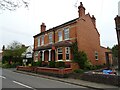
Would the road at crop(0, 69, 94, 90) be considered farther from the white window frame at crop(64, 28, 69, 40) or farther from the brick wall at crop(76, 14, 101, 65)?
the white window frame at crop(64, 28, 69, 40)

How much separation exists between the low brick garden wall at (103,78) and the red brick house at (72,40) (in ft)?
25.7

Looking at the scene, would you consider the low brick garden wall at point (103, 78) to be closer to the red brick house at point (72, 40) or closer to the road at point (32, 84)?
the road at point (32, 84)

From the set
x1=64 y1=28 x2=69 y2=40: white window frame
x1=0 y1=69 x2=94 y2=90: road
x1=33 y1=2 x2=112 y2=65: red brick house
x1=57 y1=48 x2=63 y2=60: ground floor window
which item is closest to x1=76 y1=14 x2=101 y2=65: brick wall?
x1=33 y1=2 x2=112 y2=65: red brick house

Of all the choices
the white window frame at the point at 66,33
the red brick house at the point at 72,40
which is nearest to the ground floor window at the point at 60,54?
the red brick house at the point at 72,40

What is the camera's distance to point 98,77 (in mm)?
16547

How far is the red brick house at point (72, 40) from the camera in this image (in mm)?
26234

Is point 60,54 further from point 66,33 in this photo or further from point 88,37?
point 88,37

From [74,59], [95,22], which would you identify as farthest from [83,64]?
[95,22]

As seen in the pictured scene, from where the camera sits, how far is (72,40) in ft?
86.3

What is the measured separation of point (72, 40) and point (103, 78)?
11.1 m

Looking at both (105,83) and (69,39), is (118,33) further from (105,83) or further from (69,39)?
(105,83)

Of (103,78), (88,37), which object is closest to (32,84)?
(103,78)

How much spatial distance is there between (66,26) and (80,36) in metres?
2.82

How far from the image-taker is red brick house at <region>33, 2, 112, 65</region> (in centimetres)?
2623
